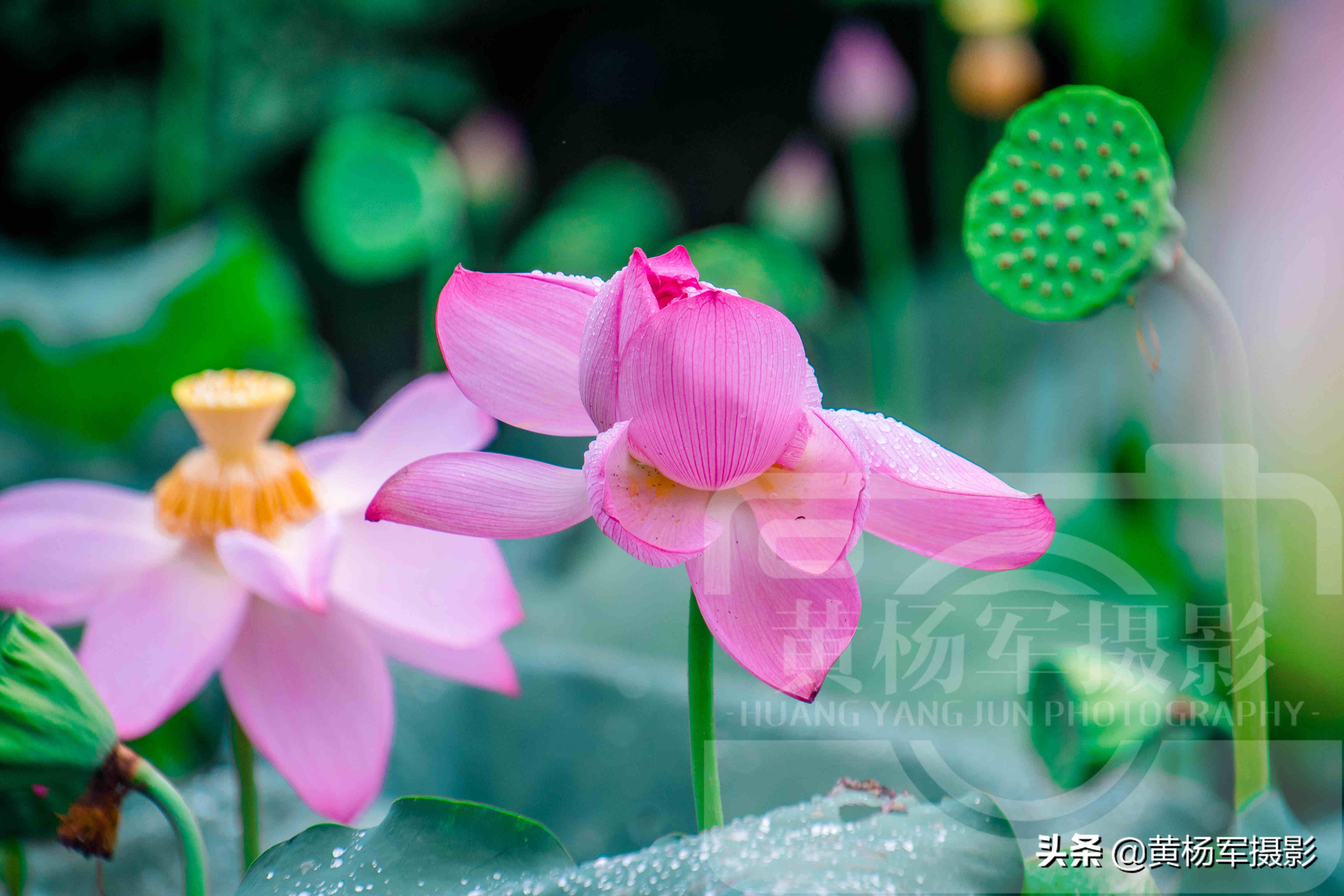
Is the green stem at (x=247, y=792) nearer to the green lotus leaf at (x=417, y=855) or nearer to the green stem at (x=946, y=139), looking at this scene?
the green lotus leaf at (x=417, y=855)

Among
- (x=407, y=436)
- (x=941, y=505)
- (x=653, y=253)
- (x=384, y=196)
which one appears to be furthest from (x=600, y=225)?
(x=941, y=505)

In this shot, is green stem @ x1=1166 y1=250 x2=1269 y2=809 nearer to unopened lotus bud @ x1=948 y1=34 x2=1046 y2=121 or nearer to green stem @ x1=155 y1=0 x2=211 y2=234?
unopened lotus bud @ x1=948 y1=34 x2=1046 y2=121

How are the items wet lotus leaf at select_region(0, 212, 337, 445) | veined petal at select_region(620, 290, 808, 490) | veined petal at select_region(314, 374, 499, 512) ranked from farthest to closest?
wet lotus leaf at select_region(0, 212, 337, 445)
veined petal at select_region(314, 374, 499, 512)
veined petal at select_region(620, 290, 808, 490)

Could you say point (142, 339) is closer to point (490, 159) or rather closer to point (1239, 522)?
point (490, 159)

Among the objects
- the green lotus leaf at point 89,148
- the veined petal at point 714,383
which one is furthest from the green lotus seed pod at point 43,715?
the green lotus leaf at point 89,148

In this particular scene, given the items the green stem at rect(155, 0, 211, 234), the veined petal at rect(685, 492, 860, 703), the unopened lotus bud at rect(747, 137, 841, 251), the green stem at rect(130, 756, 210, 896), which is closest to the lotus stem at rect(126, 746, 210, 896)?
the green stem at rect(130, 756, 210, 896)

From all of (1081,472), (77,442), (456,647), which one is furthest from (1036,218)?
(77,442)
